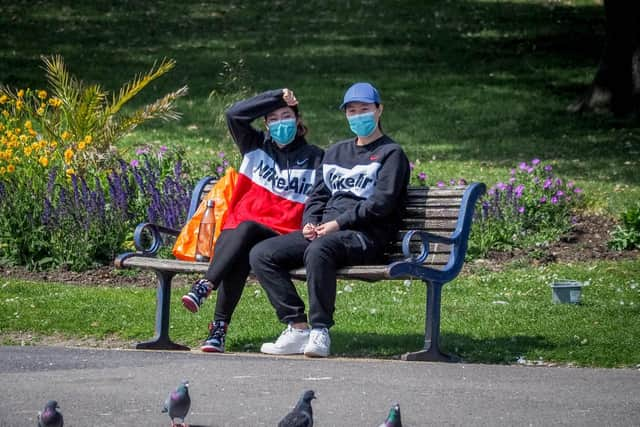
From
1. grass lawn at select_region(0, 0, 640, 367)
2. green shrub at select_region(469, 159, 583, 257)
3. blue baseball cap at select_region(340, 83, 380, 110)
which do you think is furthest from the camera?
green shrub at select_region(469, 159, 583, 257)

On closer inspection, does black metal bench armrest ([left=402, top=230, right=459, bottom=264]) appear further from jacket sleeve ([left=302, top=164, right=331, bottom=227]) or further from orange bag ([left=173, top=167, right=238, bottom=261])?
orange bag ([left=173, top=167, right=238, bottom=261])

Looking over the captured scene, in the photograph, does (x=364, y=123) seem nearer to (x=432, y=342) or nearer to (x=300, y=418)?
(x=432, y=342)

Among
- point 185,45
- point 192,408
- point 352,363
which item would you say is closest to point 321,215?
point 352,363

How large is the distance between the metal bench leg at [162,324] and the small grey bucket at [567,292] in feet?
8.69

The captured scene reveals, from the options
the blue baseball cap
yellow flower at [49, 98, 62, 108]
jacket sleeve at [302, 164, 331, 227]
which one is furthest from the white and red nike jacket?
yellow flower at [49, 98, 62, 108]

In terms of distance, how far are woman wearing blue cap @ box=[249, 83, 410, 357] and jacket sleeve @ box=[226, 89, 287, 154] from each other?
461 mm

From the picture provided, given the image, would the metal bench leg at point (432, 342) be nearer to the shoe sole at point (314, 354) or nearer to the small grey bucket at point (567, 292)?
the shoe sole at point (314, 354)

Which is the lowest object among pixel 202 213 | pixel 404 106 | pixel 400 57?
pixel 202 213

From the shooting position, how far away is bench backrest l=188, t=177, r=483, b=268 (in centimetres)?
754

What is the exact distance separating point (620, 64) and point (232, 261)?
38.6 ft

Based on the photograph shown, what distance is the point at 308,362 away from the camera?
698cm

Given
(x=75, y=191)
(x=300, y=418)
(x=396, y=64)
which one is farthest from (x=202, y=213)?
(x=396, y=64)

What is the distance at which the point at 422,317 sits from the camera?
8.53 metres

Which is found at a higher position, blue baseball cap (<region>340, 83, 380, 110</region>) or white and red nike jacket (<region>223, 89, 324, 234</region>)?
blue baseball cap (<region>340, 83, 380, 110</region>)
